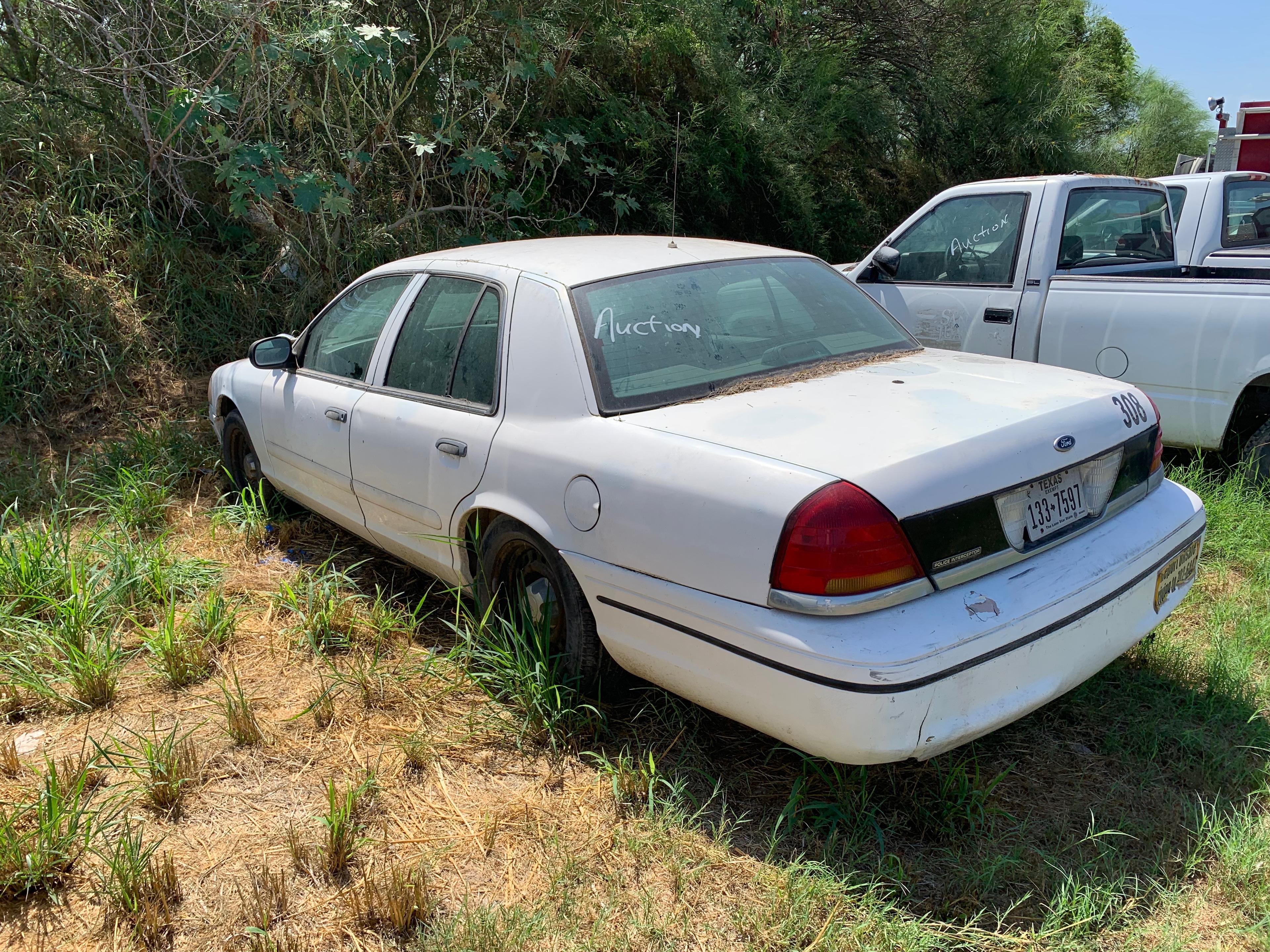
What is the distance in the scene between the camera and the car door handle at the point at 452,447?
350cm

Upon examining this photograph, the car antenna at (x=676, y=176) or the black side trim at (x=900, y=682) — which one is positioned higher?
the car antenna at (x=676, y=176)

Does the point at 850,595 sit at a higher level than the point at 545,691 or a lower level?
higher

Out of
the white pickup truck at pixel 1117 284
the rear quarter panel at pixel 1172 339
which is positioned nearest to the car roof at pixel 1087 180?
the white pickup truck at pixel 1117 284

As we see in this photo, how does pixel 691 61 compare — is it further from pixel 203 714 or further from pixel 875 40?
pixel 203 714

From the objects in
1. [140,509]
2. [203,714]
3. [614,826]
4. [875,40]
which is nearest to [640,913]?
[614,826]

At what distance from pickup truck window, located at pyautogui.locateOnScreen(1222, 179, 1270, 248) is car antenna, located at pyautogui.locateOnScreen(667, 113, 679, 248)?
3.78 m

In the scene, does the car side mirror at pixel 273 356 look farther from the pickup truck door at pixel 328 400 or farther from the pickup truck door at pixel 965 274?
the pickup truck door at pixel 965 274

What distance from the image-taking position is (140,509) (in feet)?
17.6

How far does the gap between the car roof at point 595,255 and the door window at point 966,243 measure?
86.0 inches

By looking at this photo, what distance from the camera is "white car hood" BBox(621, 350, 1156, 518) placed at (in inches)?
102

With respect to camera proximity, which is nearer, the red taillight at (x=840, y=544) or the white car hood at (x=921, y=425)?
the red taillight at (x=840, y=544)

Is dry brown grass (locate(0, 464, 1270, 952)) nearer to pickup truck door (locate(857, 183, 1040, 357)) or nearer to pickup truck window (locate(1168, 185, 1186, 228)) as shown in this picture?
pickup truck door (locate(857, 183, 1040, 357))

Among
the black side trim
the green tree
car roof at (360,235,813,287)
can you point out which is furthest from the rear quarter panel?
the green tree

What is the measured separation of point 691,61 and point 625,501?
758 cm
